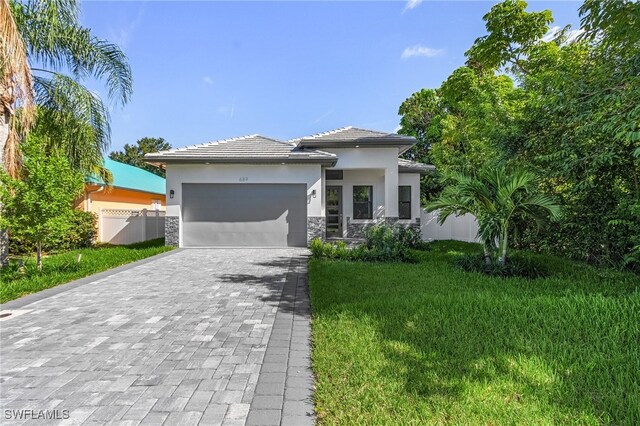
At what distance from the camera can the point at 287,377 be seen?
3.13 metres

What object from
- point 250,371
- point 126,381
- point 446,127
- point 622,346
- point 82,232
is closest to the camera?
point 126,381

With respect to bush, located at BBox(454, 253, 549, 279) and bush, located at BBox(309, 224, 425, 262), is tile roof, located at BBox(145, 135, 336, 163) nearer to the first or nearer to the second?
bush, located at BBox(309, 224, 425, 262)

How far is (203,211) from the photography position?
13406 mm

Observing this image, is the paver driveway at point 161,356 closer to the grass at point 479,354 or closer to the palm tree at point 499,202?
the grass at point 479,354

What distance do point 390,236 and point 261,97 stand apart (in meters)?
9.96

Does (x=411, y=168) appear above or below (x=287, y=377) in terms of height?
above

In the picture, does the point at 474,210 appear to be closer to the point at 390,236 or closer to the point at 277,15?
the point at 390,236

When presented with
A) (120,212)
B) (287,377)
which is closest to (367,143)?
(287,377)

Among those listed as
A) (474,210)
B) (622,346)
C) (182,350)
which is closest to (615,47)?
(474,210)

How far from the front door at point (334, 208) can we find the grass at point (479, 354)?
378 inches

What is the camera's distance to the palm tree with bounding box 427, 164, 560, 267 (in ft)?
23.2

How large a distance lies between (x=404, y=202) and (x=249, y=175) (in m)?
7.59

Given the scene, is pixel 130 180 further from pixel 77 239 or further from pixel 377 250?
pixel 377 250

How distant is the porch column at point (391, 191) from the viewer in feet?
47.1
